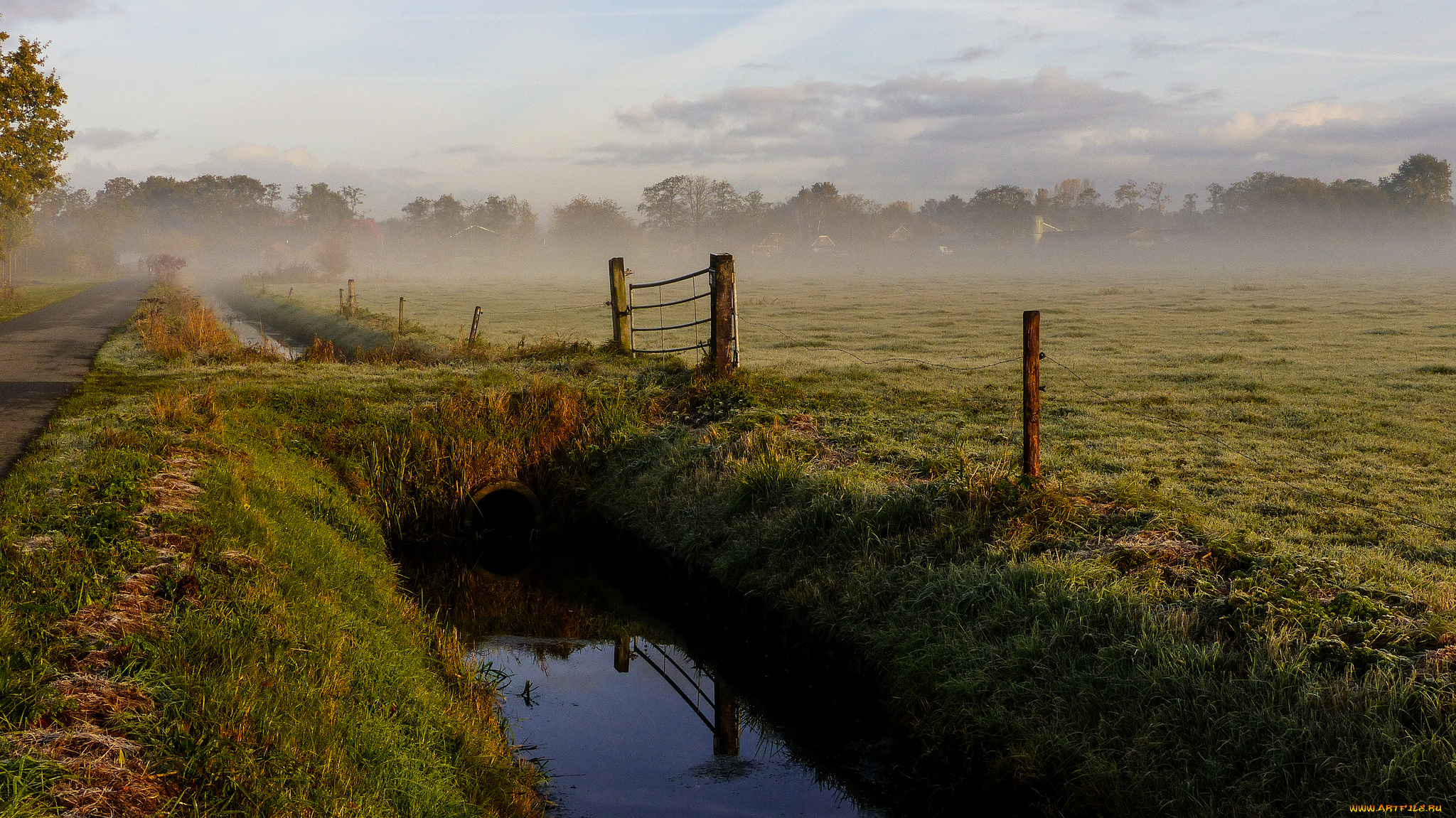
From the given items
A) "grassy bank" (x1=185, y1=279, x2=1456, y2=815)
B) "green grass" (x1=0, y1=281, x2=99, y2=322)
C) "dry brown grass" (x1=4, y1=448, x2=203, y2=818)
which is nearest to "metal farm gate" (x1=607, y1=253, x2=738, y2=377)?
"grassy bank" (x1=185, y1=279, x2=1456, y2=815)

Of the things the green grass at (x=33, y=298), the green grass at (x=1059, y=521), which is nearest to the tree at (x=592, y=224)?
the green grass at (x=33, y=298)

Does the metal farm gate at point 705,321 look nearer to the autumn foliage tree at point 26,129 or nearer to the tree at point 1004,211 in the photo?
the autumn foliage tree at point 26,129

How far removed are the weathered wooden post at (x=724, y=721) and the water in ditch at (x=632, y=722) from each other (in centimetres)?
1

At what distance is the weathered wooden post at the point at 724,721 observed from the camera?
736cm

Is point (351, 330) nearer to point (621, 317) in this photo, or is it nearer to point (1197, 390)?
point (621, 317)

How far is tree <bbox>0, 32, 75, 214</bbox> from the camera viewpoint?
115 feet

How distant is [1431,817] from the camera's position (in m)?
4.27

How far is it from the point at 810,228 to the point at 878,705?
138 metres

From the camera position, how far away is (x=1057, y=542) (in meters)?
7.39

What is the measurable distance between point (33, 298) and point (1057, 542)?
174ft

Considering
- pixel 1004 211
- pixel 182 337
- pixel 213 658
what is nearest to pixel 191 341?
pixel 182 337

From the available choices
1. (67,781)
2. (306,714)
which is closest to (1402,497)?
(306,714)

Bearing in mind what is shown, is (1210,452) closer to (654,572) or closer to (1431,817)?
(654,572)

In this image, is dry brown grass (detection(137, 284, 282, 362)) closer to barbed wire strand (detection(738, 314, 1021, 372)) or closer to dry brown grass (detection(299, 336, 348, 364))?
dry brown grass (detection(299, 336, 348, 364))
